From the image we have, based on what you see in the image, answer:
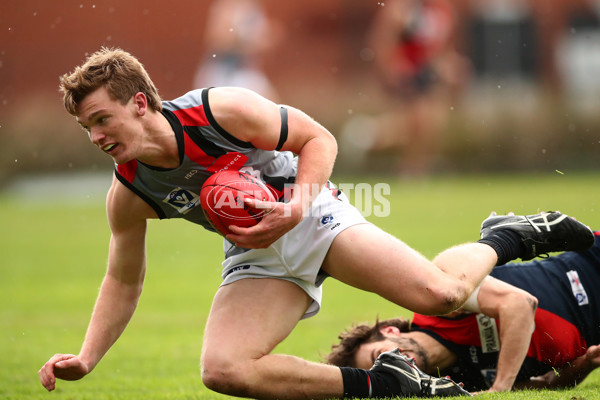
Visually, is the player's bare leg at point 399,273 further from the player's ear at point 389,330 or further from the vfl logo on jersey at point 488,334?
the player's ear at point 389,330

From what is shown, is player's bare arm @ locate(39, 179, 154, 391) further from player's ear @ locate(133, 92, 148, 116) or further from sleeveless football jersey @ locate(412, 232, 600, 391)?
sleeveless football jersey @ locate(412, 232, 600, 391)

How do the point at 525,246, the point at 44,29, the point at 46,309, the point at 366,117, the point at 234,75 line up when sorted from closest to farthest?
the point at 525,246, the point at 46,309, the point at 234,75, the point at 366,117, the point at 44,29

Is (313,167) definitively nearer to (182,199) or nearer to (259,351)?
(182,199)

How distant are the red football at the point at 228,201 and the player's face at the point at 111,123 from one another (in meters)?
0.40

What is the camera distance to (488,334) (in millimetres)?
4527

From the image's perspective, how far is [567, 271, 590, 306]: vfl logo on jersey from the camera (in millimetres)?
4613

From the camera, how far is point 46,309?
8406 mm

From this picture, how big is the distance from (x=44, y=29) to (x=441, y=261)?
20018 mm

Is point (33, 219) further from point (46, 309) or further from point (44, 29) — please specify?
point (44, 29)

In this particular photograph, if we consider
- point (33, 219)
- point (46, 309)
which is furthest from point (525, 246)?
point (33, 219)

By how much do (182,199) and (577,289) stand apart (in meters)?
2.19

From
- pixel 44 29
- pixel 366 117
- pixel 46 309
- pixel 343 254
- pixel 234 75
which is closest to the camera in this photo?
pixel 343 254

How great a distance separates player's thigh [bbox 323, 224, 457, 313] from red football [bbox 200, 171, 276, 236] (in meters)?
0.51

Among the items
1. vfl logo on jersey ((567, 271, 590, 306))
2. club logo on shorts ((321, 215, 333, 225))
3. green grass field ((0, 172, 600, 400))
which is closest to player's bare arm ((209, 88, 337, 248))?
club logo on shorts ((321, 215, 333, 225))
